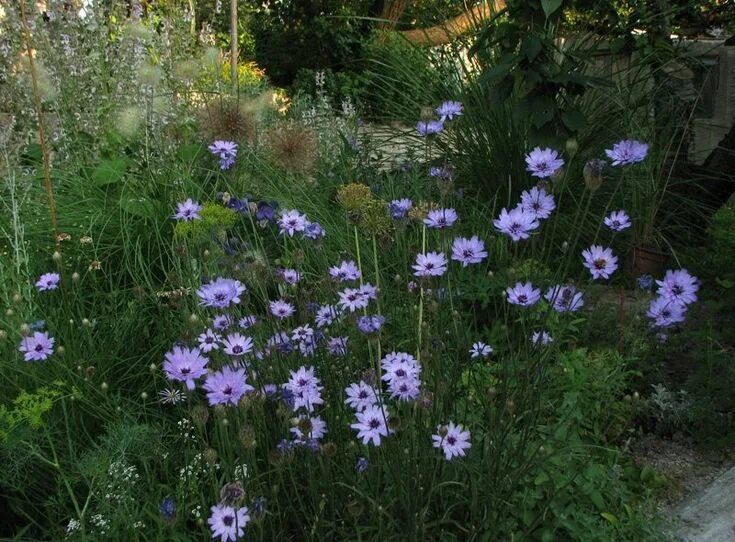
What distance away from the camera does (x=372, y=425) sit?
164 cm

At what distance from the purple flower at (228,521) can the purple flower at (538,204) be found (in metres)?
0.91

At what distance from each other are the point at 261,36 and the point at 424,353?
12583 millimetres

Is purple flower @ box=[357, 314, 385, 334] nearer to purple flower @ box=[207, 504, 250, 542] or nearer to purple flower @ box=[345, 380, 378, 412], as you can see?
purple flower @ box=[345, 380, 378, 412]

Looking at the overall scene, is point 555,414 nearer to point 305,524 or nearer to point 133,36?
point 305,524

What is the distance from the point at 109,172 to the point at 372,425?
242 cm

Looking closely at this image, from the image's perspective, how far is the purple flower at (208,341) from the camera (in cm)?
195

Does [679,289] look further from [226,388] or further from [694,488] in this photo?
[226,388]

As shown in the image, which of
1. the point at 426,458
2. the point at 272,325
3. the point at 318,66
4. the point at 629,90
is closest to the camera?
the point at 426,458

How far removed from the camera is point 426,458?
1766mm

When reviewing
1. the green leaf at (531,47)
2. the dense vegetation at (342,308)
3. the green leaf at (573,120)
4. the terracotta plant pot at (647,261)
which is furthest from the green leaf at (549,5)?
the terracotta plant pot at (647,261)

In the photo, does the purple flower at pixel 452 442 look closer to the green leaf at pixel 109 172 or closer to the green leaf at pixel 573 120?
the green leaf at pixel 573 120

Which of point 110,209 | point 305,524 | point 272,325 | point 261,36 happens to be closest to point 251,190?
point 110,209

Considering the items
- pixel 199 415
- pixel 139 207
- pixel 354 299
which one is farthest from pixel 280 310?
pixel 139 207

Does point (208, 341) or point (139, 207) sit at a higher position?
point (208, 341)
